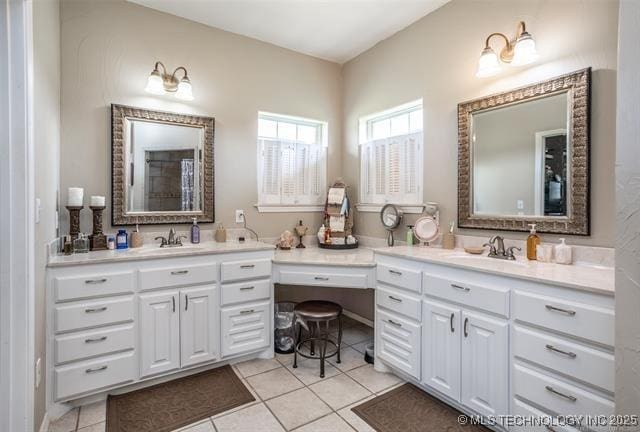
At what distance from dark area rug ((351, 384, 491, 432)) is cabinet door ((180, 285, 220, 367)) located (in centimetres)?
116

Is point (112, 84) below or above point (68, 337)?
above

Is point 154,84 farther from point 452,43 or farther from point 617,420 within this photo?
point 617,420

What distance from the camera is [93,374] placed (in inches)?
82.0

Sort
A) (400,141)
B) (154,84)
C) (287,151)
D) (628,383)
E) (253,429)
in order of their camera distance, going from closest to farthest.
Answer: (628,383) → (253,429) → (154,84) → (400,141) → (287,151)

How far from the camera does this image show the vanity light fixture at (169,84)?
268 cm

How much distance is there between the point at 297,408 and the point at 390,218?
179 centimetres

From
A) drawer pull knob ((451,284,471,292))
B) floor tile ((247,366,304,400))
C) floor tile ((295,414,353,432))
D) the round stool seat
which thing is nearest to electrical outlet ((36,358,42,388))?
floor tile ((247,366,304,400))

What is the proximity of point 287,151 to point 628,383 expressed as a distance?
302 centimetres

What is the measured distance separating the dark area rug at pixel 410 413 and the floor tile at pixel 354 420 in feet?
0.08

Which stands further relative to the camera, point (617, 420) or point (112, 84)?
point (112, 84)

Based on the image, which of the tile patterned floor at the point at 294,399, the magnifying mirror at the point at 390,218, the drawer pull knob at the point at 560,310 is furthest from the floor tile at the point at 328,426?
the magnifying mirror at the point at 390,218

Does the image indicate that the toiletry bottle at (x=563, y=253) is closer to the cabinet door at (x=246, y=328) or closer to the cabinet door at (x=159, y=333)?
the cabinet door at (x=246, y=328)

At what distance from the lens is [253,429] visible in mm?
1904

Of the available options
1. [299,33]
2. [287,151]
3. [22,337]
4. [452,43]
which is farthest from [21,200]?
[452,43]
